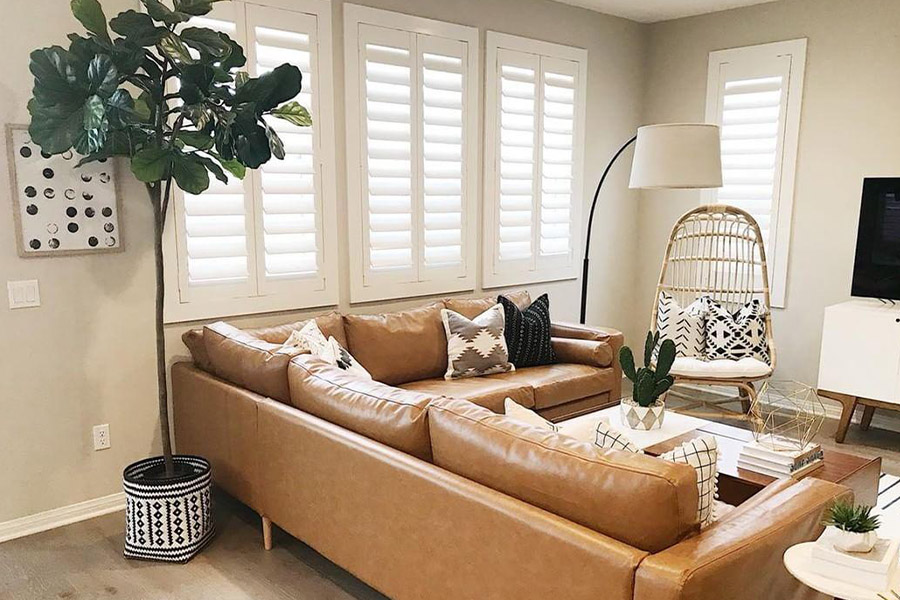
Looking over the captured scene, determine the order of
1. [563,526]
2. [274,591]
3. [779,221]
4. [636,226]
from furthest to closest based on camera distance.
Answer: [636,226], [779,221], [274,591], [563,526]

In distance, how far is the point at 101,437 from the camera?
3373mm

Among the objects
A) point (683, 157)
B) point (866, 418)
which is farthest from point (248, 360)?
point (866, 418)

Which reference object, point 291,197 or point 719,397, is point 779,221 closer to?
point 719,397

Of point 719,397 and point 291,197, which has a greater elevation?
point 291,197

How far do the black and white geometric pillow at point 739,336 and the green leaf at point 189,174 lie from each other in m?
3.13

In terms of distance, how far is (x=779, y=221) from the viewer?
16.4 ft

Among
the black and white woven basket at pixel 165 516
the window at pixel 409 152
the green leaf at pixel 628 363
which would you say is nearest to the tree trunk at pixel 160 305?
the black and white woven basket at pixel 165 516

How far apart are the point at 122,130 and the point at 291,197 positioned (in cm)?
116

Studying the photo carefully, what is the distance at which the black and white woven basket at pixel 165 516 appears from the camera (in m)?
2.87

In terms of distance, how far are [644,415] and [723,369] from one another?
4.41 feet

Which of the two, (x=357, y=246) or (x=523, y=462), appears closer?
(x=523, y=462)

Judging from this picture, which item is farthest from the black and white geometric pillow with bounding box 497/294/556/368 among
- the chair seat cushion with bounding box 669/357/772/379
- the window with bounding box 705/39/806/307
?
the window with bounding box 705/39/806/307

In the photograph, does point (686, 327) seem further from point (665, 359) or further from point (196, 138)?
point (196, 138)

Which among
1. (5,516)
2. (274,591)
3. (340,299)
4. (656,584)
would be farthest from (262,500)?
(656,584)
